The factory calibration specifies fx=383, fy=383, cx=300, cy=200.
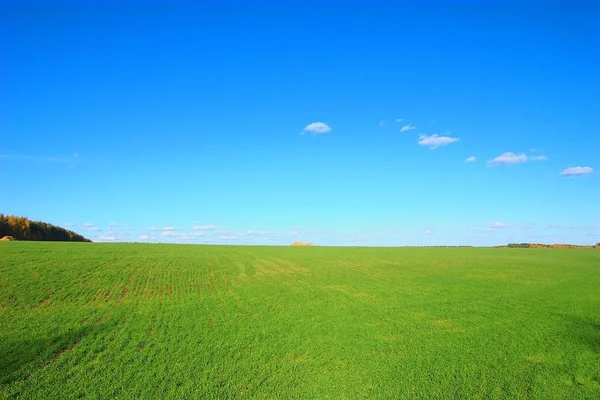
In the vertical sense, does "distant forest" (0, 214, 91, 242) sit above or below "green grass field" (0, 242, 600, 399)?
above

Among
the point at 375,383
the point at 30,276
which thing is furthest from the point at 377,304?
the point at 30,276

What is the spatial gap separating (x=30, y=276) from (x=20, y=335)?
10729mm

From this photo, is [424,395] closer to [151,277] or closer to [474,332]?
[474,332]

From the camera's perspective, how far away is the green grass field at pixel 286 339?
10.2 metres

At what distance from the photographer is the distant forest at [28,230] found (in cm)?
7569

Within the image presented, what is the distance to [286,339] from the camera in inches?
535

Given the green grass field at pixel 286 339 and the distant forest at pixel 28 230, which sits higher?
the distant forest at pixel 28 230

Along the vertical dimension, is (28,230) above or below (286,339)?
above

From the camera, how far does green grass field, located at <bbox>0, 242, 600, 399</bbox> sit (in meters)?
10.2

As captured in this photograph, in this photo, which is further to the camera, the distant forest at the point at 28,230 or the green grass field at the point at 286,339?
the distant forest at the point at 28,230

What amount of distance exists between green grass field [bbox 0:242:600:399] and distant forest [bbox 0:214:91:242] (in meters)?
63.6

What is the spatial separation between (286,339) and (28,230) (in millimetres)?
87521

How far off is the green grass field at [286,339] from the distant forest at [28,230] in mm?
63558

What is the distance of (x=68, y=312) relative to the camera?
16.5 metres
